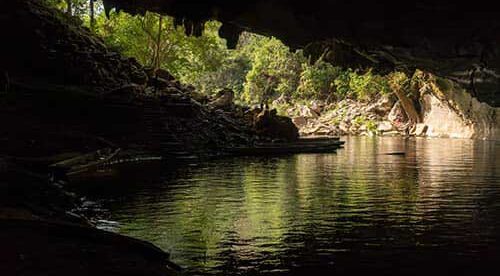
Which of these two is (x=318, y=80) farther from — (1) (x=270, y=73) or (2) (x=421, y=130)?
(2) (x=421, y=130)

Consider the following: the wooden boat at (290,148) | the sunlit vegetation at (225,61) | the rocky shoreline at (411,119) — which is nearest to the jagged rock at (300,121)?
the rocky shoreline at (411,119)

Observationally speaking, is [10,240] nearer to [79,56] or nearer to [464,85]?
[464,85]

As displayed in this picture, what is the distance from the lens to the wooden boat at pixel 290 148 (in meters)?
38.3

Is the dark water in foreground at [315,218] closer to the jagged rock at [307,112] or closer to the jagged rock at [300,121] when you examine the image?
the jagged rock at [300,121]

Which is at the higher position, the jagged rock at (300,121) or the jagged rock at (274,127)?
the jagged rock at (300,121)

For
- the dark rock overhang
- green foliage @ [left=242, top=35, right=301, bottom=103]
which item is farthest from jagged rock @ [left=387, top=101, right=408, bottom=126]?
Result: the dark rock overhang

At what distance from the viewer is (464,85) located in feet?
55.7

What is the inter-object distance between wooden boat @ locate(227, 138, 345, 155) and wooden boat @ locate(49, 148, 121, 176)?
10.1 meters

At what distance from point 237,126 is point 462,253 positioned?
32.0m

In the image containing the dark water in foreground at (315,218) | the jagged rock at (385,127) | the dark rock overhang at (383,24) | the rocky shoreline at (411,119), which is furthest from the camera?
the jagged rock at (385,127)

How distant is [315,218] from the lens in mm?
15000

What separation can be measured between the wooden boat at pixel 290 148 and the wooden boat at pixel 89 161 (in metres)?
10.1

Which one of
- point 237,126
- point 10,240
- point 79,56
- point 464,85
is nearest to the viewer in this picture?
point 10,240

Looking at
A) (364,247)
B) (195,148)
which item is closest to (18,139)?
(195,148)
